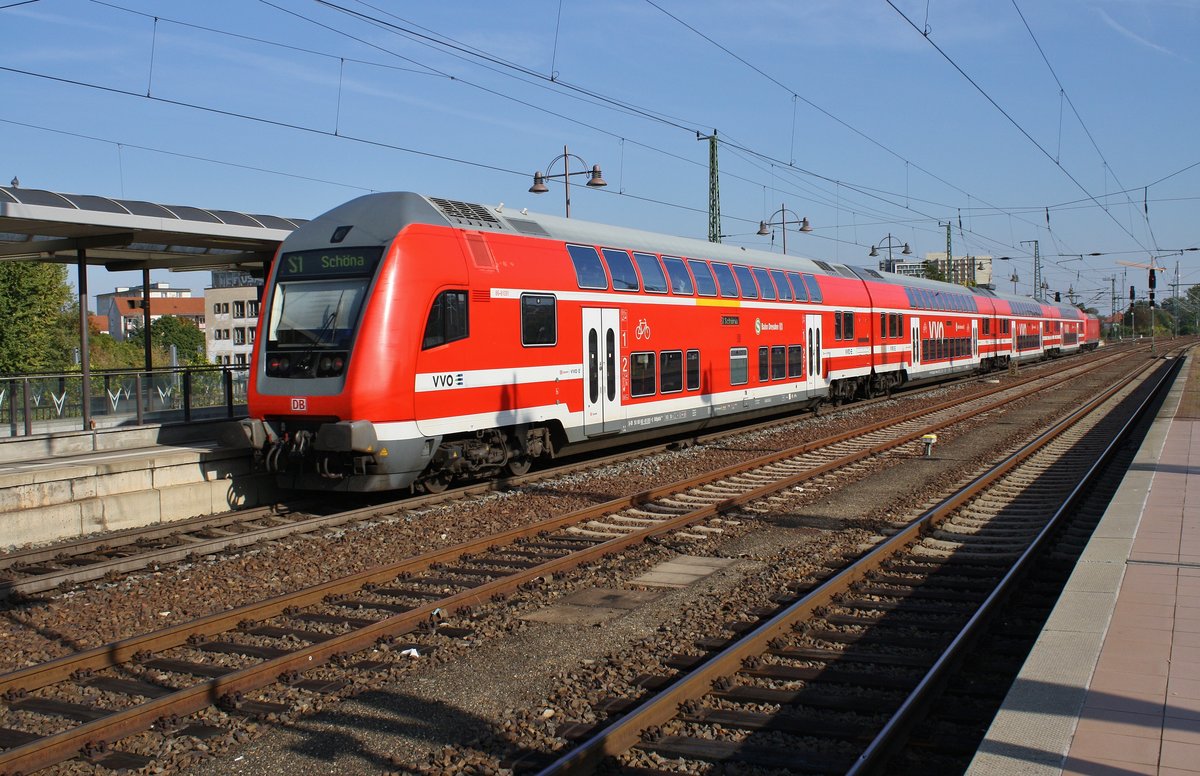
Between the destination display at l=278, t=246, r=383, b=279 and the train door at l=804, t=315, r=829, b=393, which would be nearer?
the destination display at l=278, t=246, r=383, b=279

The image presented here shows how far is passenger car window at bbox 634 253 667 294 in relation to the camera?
53.5 feet

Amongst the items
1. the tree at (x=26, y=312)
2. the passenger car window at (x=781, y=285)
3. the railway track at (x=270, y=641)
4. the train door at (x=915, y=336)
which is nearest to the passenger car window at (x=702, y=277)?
the passenger car window at (x=781, y=285)

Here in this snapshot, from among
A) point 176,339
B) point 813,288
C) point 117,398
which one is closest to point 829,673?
point 117,398

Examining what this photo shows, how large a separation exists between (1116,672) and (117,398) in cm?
1495

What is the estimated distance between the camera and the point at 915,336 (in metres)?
31.5

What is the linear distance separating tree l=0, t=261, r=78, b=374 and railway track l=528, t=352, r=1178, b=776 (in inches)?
1956

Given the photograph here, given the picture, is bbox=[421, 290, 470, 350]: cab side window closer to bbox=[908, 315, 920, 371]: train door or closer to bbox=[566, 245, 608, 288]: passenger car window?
bbox=[566, 245, 608, 288]: passenger car window

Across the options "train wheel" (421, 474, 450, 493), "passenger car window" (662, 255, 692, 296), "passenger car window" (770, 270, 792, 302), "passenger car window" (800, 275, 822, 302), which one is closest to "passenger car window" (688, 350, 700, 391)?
"passenger car window" (662, 255, 692, 296)

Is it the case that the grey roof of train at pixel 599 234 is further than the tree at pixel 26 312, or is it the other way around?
the tree at pixel 26 312

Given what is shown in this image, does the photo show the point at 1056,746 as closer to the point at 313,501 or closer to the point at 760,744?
the point at 760,744

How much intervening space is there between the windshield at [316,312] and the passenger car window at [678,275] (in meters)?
6.80

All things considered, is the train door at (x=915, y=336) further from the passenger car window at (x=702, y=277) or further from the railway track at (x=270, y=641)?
the railway track at (x=270, y=641)

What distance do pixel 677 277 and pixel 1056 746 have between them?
13391 mm

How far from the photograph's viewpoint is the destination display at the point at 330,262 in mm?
11516
